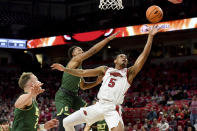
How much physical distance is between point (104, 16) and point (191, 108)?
11.3 m

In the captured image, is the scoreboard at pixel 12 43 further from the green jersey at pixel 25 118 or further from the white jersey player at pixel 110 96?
the green jersey at pixel 25 118

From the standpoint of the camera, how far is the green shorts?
6484mm

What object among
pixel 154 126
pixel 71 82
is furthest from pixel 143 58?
pixel 154 126

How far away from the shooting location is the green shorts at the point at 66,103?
21.3 ft

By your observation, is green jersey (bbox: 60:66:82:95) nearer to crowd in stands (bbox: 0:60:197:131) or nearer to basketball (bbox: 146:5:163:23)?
basketball (bbox: 146:5:163:23)

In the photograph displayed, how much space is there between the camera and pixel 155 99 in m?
16.7

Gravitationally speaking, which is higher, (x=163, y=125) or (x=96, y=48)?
(x=96, y=48)

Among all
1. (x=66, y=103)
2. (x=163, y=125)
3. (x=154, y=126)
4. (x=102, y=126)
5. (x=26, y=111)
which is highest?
(x=26, y=111)

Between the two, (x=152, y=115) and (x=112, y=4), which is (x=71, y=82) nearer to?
(x=112, y=4)

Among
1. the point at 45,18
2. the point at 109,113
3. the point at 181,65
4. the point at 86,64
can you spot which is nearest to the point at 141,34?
the point at 181,65

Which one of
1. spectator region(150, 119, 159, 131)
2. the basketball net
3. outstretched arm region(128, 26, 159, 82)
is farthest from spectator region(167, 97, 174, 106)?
outstretched arm region(128, 26, 159, 82)

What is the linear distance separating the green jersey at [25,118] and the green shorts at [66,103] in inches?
73.7

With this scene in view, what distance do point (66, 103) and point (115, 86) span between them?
142 centimetres

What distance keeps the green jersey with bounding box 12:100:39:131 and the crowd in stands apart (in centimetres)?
745
